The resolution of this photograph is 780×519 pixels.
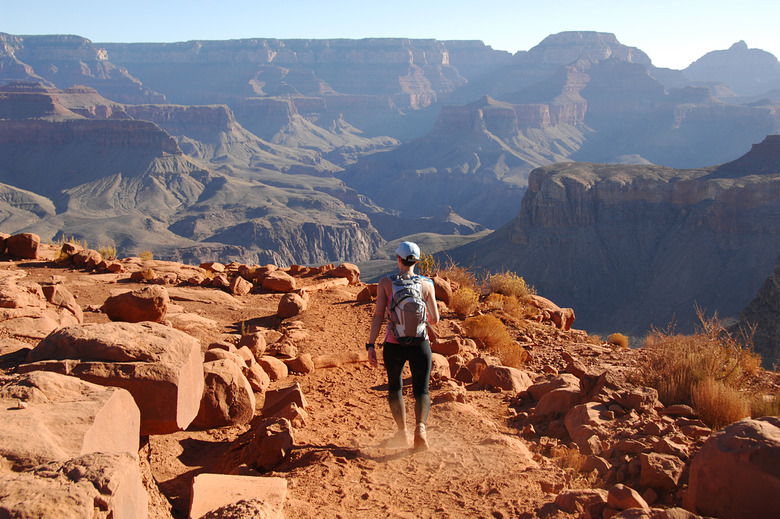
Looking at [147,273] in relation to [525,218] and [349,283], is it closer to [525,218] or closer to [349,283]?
[349,283]

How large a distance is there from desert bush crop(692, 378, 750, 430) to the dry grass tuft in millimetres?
40

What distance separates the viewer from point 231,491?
15.3 ft

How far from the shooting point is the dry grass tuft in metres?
7.33

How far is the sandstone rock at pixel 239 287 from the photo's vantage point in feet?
46.2

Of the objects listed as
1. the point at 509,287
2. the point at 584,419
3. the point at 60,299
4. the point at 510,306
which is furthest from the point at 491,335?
the point at 60,299

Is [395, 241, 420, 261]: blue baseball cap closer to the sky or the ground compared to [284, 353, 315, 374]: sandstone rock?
closer to the sky

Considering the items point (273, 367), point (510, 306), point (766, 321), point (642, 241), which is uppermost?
point (273, 367)

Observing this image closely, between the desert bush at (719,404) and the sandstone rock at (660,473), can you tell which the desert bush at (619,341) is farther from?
the sandstone rock at (660,473)

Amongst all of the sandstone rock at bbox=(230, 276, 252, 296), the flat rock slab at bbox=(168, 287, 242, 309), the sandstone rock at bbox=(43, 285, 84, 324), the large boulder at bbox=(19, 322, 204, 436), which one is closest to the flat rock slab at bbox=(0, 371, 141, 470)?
the large boulder at bbox=(19, 322, 204, 436)

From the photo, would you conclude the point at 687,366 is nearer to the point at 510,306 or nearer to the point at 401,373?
the point at 401,373

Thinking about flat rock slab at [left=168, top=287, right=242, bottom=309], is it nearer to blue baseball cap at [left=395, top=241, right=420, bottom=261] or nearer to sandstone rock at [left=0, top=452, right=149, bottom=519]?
blue baseball cap at [left=395, top=241, right=420, bottom=261]

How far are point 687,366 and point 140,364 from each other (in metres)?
6.24

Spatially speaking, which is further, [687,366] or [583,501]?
[687,366]

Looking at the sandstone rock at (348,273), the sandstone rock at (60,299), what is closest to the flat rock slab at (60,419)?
the sandstone rock at (60,299)
